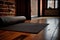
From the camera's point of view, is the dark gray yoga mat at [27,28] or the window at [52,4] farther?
the window at [52,4]

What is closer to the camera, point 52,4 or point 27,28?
point 27,28

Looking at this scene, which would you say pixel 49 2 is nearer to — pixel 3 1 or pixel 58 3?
pixel 58 3

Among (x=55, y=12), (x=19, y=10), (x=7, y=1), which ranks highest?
(x=7, y=1)

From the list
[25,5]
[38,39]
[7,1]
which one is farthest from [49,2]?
[38,39]

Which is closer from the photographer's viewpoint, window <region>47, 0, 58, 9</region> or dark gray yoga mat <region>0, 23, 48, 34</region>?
dark gray yoga mat <region>0, 23, 48, 34</region>

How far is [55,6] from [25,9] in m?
5.95

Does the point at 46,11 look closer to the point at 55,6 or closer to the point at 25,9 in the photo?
the point at 55,6

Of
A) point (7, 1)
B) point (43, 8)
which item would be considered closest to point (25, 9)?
point (7, 1)

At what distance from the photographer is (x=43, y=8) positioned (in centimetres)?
1089

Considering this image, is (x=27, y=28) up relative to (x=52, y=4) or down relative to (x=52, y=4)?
down

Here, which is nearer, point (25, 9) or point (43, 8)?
point (25, 9)

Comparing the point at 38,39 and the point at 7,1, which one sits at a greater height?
the point at 7,1

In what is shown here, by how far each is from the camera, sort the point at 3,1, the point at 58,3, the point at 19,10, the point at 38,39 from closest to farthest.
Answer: the point at 38,39
the point at 3,1
the point at 19,10
the point at 58,3

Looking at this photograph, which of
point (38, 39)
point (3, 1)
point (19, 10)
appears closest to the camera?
point (38, 39)
